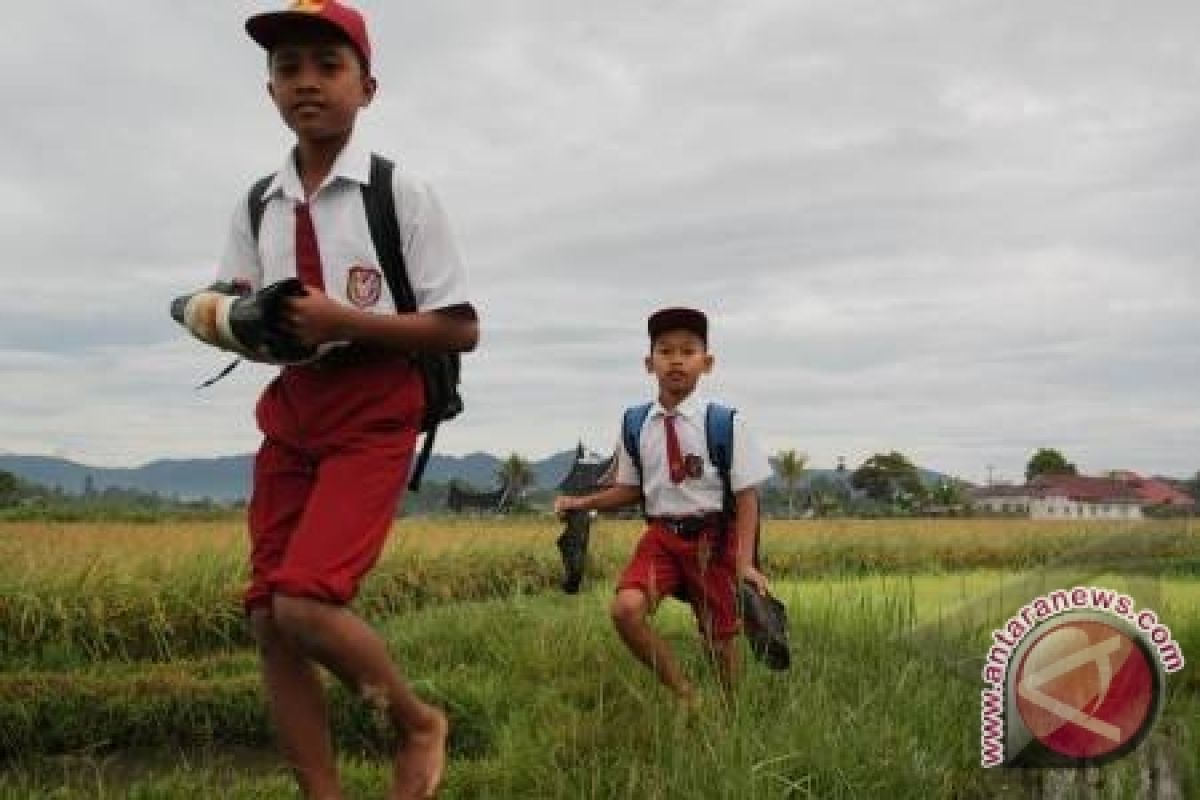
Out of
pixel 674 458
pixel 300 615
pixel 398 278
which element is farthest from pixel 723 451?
pixel 300 615

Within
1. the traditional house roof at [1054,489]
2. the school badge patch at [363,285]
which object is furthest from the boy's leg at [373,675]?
the traditional house roof at [1054,489]

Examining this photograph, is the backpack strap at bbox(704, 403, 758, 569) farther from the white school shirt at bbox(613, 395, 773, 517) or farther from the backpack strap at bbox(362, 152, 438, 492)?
the backpack strap at bbox(362, 152, 438, 492)

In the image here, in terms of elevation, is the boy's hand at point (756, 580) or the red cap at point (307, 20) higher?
the red cap at point (307, 20)

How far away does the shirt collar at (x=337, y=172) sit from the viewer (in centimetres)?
320

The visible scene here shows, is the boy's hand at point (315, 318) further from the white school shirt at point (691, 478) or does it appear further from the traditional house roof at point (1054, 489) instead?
the traditional house roof at point (1054, 489)

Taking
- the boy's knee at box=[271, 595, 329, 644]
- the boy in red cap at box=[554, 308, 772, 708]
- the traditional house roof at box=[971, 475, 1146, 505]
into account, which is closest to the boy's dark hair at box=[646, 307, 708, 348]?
the boy in red cap at box=[554, 308, 772, 708]

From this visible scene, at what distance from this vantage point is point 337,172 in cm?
320

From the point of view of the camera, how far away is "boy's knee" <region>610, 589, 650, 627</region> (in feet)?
16.4

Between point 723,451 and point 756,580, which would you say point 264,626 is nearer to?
point 756,580

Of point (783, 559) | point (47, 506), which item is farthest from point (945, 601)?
point (47, 506)

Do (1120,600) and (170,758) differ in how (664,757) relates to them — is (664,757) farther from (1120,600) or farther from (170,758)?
(170,758)

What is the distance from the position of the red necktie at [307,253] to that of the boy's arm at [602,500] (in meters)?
1.97

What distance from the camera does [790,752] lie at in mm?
3521

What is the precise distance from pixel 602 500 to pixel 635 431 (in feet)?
1.04
